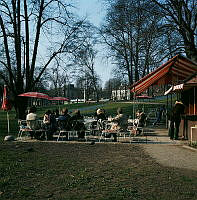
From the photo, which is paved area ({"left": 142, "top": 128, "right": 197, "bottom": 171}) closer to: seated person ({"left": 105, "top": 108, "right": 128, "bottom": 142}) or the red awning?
seated person ({"left": 105, "top": 108, "right": 128, "bottom": 142})

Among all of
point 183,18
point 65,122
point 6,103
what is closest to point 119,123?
point 65,122

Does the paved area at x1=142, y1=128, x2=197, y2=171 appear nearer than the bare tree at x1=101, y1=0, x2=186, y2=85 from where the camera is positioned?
Yes

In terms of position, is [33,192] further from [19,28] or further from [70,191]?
[19,28]

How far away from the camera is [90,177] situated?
567cm

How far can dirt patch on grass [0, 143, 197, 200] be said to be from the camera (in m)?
4.57

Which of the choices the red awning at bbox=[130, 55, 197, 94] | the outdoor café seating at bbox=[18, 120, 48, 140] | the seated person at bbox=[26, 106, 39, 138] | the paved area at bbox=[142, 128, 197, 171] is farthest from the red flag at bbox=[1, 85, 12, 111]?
the paved area at bbox=[142, 128, 197, 171]

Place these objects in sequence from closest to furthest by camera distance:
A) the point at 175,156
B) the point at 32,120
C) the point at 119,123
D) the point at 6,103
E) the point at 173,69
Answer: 1. the point at 175,156
2. the point at 119,123
3. the point at 32,120
4. the point at 6,103
5. the point at 173,69

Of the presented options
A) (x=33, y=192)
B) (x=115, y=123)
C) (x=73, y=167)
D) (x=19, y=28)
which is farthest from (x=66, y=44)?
(x=33, y=192)

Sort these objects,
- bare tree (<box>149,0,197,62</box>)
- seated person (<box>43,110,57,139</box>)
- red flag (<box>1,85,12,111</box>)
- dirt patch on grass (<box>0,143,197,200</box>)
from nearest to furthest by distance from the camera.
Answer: dirt patch on grass (<box>0,143,197,200</box>) → seated person (<box>43,110,57,139</box>) → red flag (<box>1,85,12,111</box>) → bare tree (<box>149,0,197,62</box>)

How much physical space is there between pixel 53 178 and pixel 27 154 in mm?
3063

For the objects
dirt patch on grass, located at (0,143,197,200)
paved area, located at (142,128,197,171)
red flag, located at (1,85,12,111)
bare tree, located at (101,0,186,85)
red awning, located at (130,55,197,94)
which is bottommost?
dirt patch on grass, located at (0,143,197,200)

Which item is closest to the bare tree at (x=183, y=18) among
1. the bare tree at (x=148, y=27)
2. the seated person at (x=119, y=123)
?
the bare tree at (x=148, y=27)

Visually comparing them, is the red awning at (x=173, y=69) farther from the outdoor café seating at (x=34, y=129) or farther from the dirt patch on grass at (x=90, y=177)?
the dirt patch on grass at (x=90, y=177)

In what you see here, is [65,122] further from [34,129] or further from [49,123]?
[34,129]
